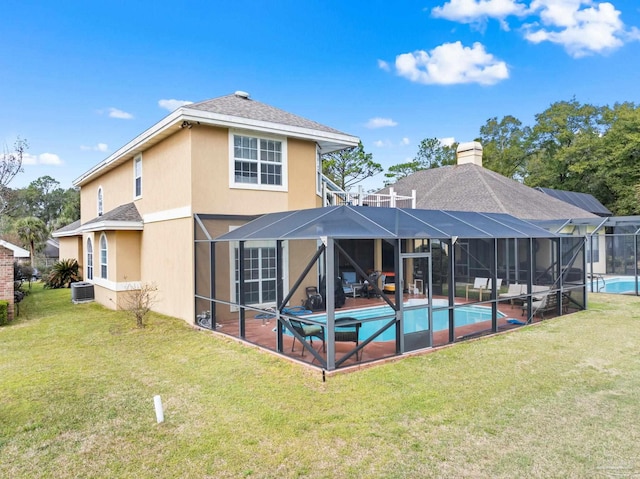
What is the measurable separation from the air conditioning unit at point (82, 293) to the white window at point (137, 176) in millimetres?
4278

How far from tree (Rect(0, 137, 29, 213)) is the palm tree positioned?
12.7 m

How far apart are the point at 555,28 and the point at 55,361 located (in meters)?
29.1

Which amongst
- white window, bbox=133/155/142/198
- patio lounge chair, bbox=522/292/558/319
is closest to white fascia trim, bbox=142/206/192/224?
white window, bbox=133/155/142/198

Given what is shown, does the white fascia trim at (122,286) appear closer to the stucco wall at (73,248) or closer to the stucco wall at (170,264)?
the stucco wall at (170,264)

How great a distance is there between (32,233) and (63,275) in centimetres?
1587

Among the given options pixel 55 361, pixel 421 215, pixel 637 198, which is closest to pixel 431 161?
pixel 637 198

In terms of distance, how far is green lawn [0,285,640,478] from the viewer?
4.23m

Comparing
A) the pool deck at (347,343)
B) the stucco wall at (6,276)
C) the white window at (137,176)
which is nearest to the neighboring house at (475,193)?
the pool deck at (347,343)

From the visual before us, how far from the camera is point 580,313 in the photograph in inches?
483

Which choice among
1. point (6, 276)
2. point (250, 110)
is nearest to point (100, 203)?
point (6, 276)

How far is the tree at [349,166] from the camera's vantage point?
32938mm

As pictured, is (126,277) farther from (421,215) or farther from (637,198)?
(637,198)

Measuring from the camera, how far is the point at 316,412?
5.46 meters

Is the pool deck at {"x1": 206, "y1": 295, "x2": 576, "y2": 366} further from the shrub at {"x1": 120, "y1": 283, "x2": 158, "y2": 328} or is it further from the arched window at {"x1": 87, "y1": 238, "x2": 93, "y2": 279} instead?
the arched window at {"x1": 87, "y1": 238, "x2": 93, "y2": 279}
